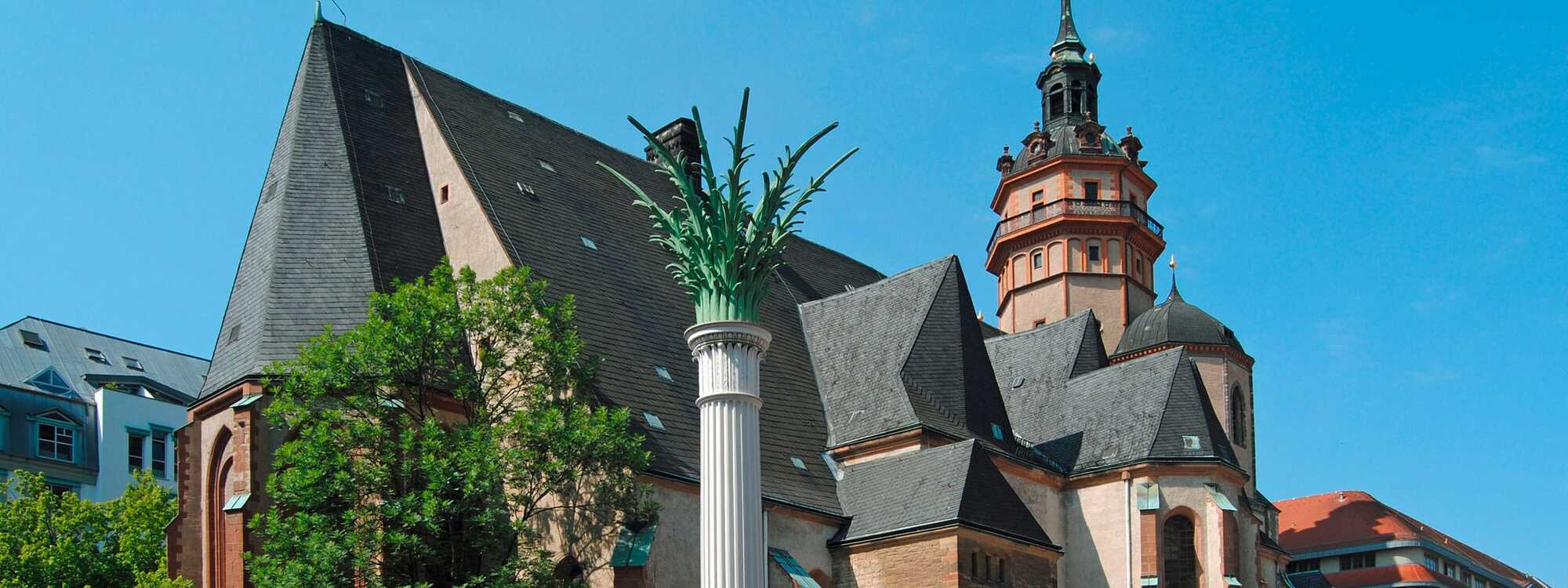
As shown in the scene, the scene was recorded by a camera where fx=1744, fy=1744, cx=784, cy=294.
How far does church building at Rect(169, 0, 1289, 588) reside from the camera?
1166 inches

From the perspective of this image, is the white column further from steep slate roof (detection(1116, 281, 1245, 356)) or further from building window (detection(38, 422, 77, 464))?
building window (detection(38, 422, 77, 464))

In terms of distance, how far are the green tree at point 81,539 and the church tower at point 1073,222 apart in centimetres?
2760

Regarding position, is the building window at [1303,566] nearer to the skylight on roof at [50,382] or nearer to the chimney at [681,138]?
the chimney at [681,138]

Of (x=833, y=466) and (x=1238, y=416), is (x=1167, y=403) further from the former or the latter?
(x=1238, y=416)

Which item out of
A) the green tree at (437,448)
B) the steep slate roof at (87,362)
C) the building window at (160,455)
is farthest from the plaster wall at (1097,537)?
the steep slate roof at (87,362)

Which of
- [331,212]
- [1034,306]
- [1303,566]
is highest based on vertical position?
[1034,306]

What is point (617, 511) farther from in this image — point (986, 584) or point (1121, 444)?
point (1121, 444)

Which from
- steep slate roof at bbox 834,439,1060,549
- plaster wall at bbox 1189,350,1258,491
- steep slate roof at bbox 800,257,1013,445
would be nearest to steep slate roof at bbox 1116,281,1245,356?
plaster wall at bbox 1189,350,1258,491

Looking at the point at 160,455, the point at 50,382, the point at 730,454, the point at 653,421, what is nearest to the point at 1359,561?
the point at 160,455

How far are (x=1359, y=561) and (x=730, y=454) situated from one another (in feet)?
179

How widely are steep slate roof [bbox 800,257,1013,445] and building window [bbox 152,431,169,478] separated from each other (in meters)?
20.9

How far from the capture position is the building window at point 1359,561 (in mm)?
69438

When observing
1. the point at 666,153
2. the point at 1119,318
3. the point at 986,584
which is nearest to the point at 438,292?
the point at 666,153

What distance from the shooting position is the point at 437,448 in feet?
82.1
